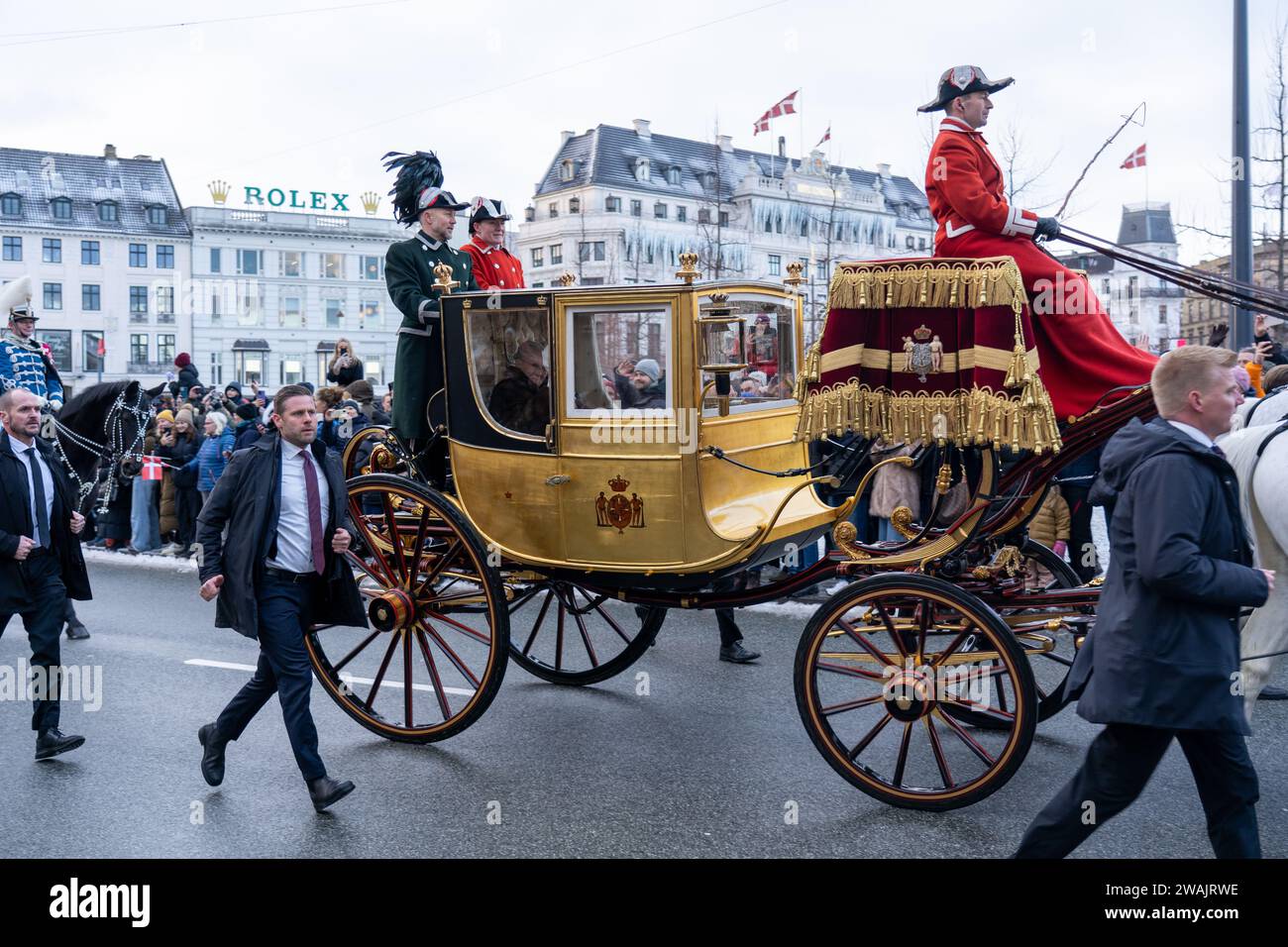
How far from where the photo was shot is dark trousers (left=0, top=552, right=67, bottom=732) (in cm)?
609

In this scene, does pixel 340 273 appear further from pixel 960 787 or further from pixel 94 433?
pixel 960 787

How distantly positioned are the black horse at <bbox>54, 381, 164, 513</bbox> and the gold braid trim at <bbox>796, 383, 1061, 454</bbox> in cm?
731

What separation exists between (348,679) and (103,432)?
470 centimetres

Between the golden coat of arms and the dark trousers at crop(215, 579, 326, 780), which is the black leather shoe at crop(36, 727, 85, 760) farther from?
the golden coat of arms

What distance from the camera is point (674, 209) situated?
61.4 metres

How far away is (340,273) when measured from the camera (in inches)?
2395

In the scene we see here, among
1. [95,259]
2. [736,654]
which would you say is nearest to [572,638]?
[736,654]

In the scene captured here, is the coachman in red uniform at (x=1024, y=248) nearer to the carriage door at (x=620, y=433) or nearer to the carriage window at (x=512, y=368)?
the carriage door at (x=620, y=433)

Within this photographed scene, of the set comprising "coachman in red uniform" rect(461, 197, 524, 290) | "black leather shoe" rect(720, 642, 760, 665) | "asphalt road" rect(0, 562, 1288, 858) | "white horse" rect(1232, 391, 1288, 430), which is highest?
"coachman in red uniform" rect(461, 197, 524, 290)

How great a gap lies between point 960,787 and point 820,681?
2226 mm

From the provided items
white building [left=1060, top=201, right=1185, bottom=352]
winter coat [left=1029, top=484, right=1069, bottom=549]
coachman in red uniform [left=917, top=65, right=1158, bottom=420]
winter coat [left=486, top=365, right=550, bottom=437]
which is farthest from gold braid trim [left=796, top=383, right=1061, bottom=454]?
white building [left=1060, top=201, right=1185, bottom=352]

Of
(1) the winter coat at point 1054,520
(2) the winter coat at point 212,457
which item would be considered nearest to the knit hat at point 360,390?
(2) the winter coat at point 212,457

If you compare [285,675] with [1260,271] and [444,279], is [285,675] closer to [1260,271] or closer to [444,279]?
[444,279]

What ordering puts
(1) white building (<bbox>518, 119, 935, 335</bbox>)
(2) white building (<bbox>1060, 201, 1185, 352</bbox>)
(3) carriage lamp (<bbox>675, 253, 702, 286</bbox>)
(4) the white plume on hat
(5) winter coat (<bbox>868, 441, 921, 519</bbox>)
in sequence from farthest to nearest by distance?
(2) white building (<bbox>1060, 201, 1185, 352</bbox>), (1) white building (<bbox>518, 119, 935, 335</bbox>), (4) the white plume on hat, (5) winter coat (<bbox>868, 441, 921, 519</bbox>), (3) carriage lamp (<bbox>675, 253, 702, 286</bbox>)
